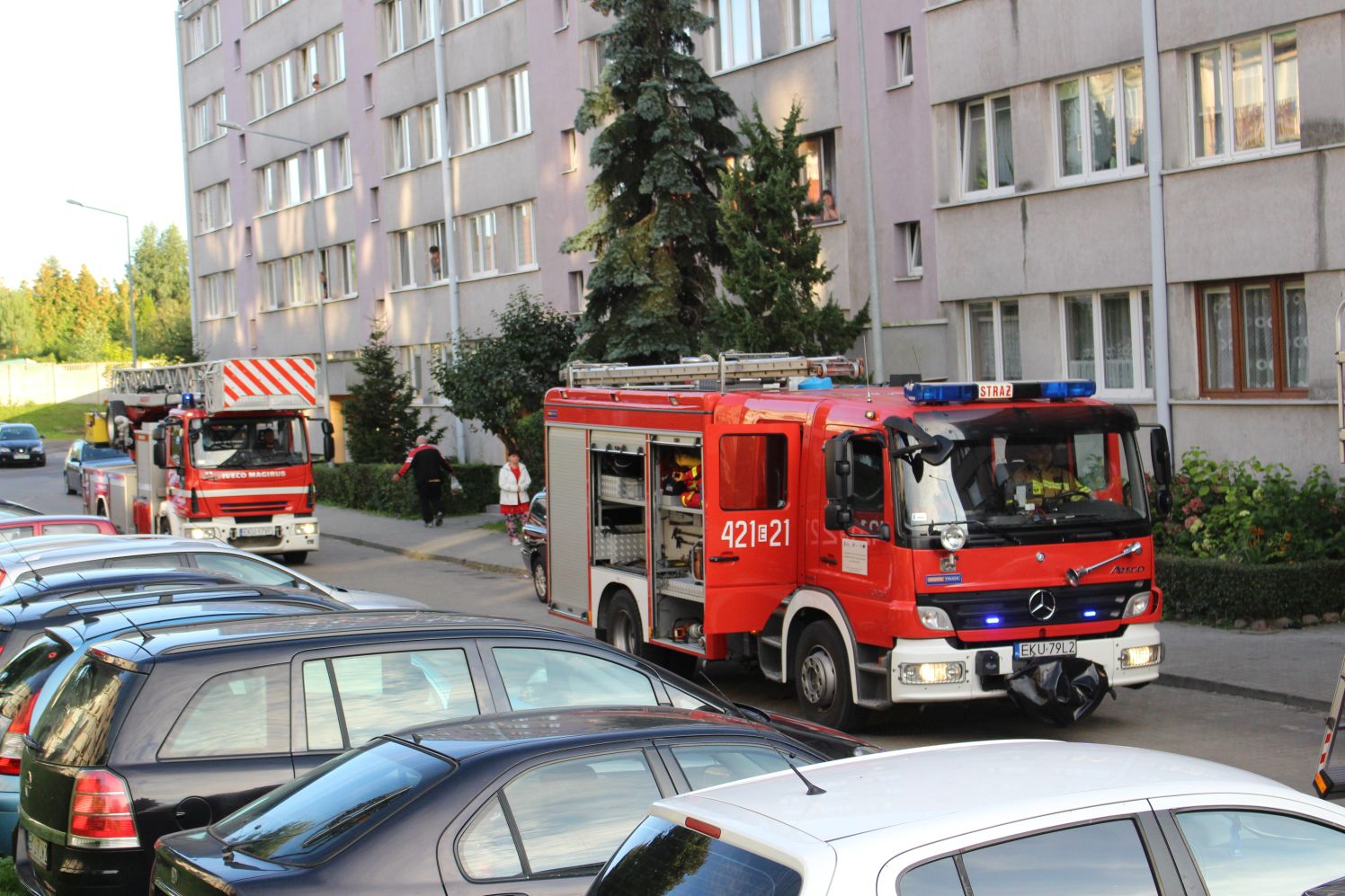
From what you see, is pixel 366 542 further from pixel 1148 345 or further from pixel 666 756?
pixel 666 756

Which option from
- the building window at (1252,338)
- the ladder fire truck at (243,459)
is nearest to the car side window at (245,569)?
the ladder fire truck at (243,459)

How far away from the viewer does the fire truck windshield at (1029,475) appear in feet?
34.0

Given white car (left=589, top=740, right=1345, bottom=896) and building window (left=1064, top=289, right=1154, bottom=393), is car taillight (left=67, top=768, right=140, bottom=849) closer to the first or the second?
white car (left=589, top=740, right=1345, bottom=896)

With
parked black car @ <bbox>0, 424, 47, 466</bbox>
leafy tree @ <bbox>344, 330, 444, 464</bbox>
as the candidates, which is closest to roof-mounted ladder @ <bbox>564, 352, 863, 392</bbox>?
leafy tree @ <bbox>344, 330, 444, 464</bbox>

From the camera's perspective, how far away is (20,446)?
61125 mm

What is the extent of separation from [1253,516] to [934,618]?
663 centimetres

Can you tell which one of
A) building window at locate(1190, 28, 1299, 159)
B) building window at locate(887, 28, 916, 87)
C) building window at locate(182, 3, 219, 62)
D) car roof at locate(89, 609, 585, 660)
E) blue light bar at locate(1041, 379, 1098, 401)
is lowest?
car roof at locate(89, 609, 585, 660)

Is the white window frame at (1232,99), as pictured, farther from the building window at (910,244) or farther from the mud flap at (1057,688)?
the mud flap at (1057,688)

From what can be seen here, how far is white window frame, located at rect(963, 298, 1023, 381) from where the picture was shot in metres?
21.2

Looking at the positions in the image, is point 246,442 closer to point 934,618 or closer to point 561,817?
point 934,618

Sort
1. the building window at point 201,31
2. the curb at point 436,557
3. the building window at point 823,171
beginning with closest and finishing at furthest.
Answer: the curb at point 436,557
the building window at point 823,171
the building window at point 201,31

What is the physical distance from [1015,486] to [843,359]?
4315mm

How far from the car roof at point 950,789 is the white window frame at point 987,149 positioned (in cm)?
1769

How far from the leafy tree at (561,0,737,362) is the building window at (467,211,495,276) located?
494 inches
